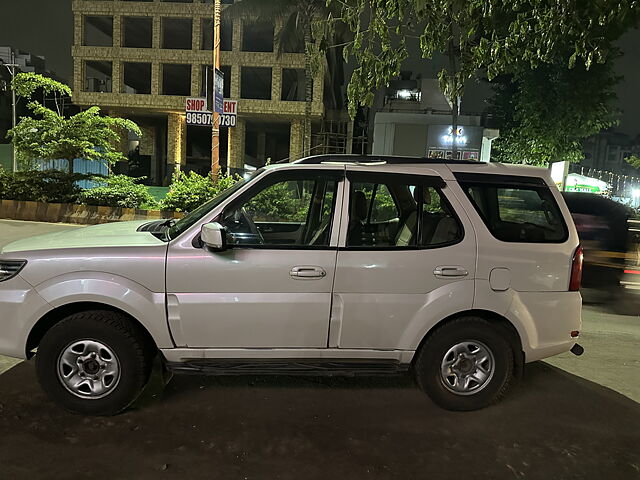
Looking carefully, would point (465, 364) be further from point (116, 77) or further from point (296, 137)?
point (116, 77)

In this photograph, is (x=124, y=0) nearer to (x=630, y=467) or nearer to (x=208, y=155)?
(x=208, y=155)

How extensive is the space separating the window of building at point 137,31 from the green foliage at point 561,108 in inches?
1019

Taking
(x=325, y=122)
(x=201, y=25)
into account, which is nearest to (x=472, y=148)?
(x=325, y=122)

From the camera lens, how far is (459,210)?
13.1ft

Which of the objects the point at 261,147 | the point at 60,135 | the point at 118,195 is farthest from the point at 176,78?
the point at 118,195

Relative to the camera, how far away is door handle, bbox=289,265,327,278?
12.4 ft

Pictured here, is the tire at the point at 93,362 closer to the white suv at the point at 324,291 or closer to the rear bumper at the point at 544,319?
the white suv at the point at 324,291

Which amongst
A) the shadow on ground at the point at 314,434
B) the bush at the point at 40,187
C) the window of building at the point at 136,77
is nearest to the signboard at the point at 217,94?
the bush at the point at 40,187

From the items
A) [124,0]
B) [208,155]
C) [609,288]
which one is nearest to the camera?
[609,288]

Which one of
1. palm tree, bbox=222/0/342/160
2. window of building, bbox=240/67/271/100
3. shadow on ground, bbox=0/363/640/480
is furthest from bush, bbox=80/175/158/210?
window of building, bbox=240/67/271/100

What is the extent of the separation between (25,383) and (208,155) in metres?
44.1

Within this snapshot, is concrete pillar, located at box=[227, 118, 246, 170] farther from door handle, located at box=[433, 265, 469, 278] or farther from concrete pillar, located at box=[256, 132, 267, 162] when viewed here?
door handle, located at box=[433, 265, 469, 278]

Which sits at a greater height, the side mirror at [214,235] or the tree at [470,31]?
the tree at [470,31]

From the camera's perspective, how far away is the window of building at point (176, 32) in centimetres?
3803
